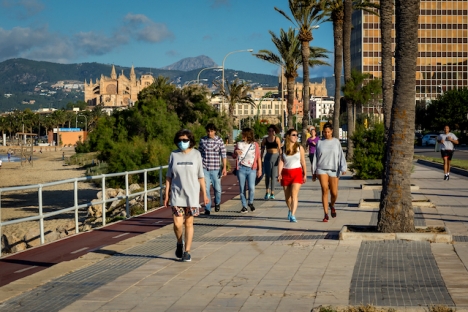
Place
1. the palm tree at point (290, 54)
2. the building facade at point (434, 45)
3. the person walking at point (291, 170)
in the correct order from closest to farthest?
the person walking at point (291, 170) → the palm tree at point (290, 54) → the building facade at point (434, 45)

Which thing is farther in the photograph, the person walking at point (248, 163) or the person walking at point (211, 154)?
the person walking at point (248, 163)

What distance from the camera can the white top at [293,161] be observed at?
14.1 m

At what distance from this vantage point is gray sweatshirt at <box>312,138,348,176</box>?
14.2m

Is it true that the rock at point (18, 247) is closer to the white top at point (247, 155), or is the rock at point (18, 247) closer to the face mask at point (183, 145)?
the white top at point (247, 155)

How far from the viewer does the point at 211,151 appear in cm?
1588

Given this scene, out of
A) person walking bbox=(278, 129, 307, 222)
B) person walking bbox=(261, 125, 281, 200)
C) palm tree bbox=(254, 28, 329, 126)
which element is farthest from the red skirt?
palm tree bbox=(254, 28, 329, 126)

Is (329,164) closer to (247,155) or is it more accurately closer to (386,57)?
(247,155)

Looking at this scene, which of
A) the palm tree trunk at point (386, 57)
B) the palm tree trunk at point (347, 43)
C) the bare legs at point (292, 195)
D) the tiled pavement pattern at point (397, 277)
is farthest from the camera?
the palm tree trunk at point (347, 43)

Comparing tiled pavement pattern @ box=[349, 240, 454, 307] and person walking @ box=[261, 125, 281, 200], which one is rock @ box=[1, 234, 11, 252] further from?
tiled pavement pattern @ box=[349, 240, 454, 307]

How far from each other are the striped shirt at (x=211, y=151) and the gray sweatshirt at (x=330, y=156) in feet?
7.97

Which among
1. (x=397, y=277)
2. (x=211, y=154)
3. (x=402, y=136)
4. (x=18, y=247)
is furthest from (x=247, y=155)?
(x=397, y=277)

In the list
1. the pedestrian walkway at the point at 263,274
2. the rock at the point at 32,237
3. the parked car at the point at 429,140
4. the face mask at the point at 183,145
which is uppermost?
the face mask at the point at 183,145

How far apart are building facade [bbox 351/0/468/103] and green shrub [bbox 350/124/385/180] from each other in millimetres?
110892

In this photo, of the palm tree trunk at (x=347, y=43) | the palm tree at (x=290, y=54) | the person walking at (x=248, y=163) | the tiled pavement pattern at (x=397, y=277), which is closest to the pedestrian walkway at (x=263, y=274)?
the tiled pavement pattern at (x=397, y=277)
